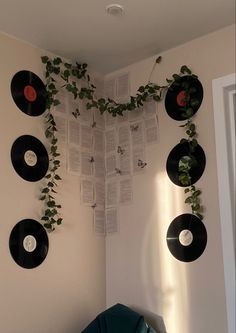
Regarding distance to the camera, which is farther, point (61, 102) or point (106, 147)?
point (106, 147)

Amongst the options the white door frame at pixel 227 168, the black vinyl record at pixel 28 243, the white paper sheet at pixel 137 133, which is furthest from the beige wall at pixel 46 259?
the white door frame at pixel 227 168

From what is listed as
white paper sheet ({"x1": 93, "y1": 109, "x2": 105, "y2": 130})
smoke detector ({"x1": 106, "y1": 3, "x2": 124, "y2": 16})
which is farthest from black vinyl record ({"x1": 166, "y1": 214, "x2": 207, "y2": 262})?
smoke detector ({"x1": 106, "y1": 3, "x2": 124, "y2": 16})

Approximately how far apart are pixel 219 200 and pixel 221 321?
0.55m

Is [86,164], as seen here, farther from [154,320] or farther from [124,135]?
[154,320]

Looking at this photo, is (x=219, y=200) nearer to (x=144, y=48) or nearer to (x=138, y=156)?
(x=138, y=156)

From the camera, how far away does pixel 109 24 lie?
2328mm

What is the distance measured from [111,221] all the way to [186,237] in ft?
1.68

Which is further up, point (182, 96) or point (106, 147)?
point (182, 96)

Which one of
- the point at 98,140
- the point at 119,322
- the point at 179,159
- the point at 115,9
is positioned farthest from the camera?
the point at 98,140

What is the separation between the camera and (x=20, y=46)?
2453mm

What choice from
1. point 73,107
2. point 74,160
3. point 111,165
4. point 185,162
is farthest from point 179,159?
point 73,107

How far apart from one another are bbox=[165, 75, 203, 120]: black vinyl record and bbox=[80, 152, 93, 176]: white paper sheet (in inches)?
20.6

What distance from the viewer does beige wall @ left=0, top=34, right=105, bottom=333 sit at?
2.19 metres

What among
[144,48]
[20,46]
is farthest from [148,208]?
[20,46]
